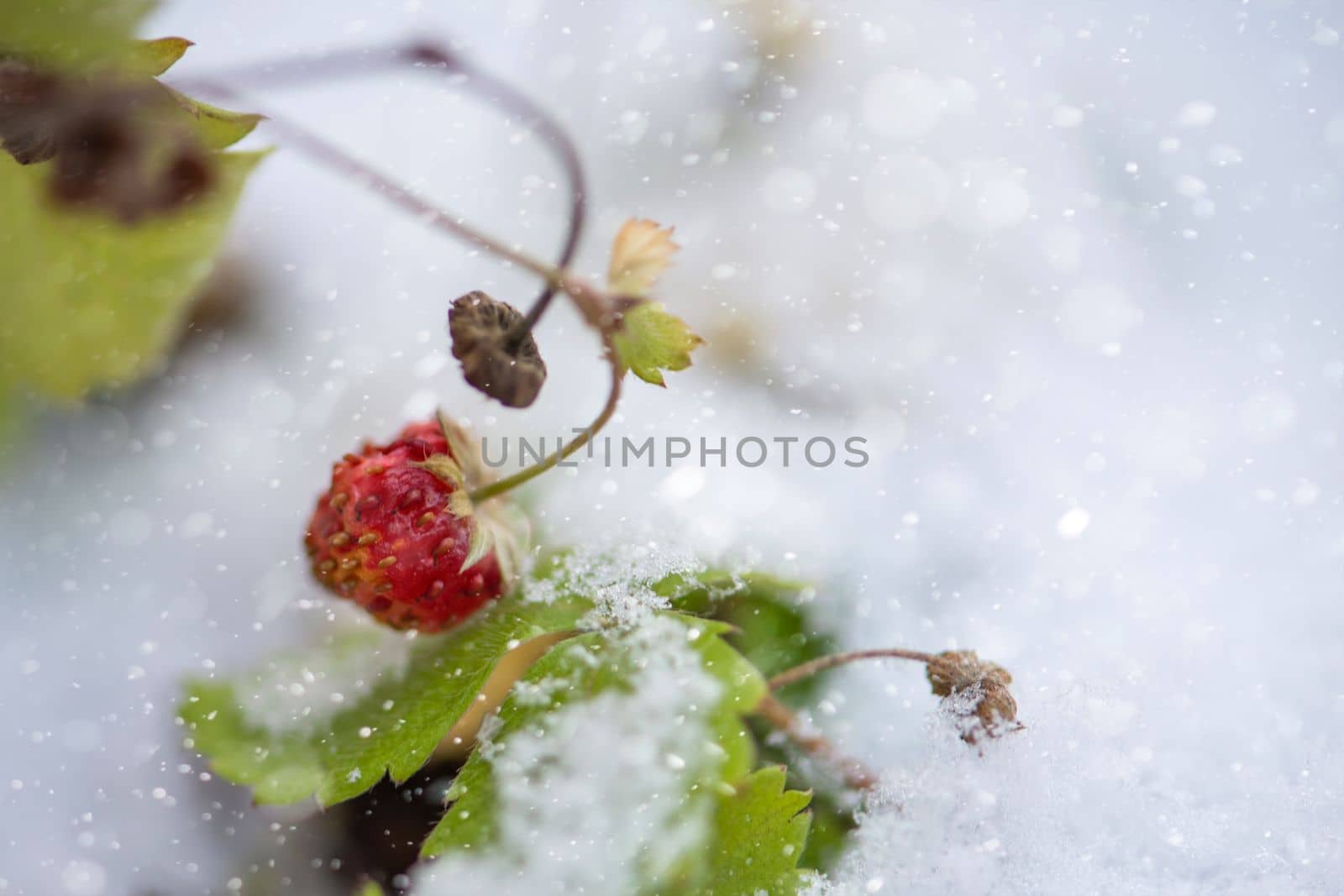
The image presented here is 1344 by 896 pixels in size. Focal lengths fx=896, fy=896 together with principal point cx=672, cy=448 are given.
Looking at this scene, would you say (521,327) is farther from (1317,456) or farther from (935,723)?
(1317,456)

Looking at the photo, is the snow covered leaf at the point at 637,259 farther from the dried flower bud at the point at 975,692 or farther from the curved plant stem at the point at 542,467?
the dried flower bud at the point at 975,692

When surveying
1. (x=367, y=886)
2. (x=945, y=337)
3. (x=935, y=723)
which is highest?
(x=945, y=337)

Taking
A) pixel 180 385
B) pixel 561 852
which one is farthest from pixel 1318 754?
pixel 180 385

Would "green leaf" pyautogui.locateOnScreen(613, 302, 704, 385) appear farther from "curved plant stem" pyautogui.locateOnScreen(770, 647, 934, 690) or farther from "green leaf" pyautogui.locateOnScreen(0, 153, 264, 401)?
"green leaf" pyautogui.locateOnScreen(0, 153, 264, 401)

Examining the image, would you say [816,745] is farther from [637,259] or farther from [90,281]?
[90,281]

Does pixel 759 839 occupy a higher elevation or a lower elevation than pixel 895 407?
lower

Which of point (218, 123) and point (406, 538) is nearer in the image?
point (406, 538)

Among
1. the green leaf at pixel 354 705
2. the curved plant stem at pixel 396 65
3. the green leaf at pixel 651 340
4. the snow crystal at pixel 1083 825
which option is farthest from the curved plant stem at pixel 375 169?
the snow crystal at pixel 1083 825

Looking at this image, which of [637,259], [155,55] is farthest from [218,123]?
[637,259]
